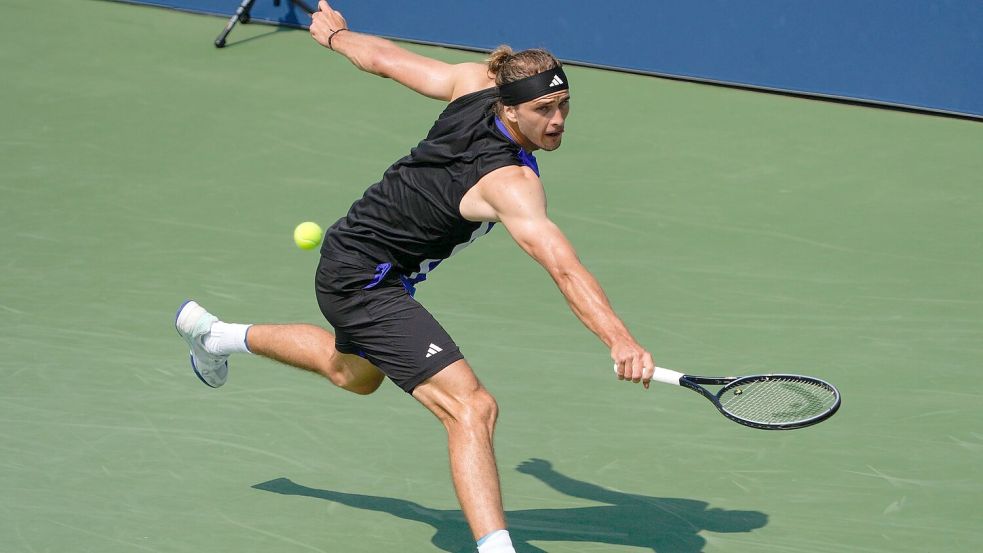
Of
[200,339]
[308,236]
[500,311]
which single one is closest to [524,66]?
[200,339]

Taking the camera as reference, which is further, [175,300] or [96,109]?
[96,109]

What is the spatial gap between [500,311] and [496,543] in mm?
2918

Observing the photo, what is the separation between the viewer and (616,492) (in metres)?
5.25

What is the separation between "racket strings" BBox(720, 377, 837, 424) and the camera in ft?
14.8

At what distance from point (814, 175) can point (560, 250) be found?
195 inches

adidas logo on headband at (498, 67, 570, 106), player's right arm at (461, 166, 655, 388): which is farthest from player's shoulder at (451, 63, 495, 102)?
player's right arm at (461, 166, 655, 388)

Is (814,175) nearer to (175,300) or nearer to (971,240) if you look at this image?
(971,240)

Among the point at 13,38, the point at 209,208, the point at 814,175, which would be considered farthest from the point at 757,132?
the point at 13,38

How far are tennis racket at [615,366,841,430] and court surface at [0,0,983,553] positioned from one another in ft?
1.90

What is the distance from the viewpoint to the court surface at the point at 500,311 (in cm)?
511

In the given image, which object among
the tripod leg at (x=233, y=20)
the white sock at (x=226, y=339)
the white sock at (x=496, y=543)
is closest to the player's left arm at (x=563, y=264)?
the white sock at (x=496, y=543)

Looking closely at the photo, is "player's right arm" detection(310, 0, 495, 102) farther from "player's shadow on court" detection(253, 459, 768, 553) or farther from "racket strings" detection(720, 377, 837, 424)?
"player's shadow on court" detection(253, 459, 768, 553)

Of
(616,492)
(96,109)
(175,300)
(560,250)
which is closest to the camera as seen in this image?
(560,250)

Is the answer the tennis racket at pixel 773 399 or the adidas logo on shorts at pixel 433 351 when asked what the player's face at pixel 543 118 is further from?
the tennis racket at pixel 773 399
